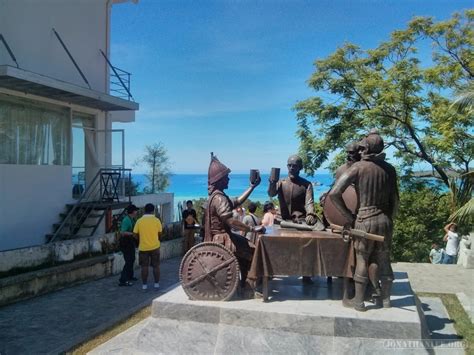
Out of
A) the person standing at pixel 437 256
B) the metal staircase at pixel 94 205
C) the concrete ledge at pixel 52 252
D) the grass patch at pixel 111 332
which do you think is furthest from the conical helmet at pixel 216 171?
the person standing at pixel 437 256

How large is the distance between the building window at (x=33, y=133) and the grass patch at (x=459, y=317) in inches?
418

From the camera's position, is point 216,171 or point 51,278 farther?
point 51,278

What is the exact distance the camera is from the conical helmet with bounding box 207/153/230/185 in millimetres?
6125

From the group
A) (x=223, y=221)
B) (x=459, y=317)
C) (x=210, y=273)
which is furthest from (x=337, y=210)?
(x=459, y=317)

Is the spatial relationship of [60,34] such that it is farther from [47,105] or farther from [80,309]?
[80,309]

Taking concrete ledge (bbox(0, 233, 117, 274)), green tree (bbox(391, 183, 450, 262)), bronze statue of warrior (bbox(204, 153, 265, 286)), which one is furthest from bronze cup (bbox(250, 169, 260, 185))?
green tree (bbox(391, 183, 450, 262))

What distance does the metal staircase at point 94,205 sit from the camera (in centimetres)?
1289

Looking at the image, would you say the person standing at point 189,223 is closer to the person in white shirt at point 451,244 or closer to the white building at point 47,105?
the white building at point 47,105

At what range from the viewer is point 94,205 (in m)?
13.3

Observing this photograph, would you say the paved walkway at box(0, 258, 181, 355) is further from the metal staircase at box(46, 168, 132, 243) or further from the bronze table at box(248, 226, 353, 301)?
the metal staircase at box(46, 168, 132, 243)

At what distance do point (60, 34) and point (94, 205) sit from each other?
17.3 feet

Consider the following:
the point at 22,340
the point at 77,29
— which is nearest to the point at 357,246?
the point at 22,340

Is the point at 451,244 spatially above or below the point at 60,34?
below

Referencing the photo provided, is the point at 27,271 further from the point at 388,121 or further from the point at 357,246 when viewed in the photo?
the point at 388,121
